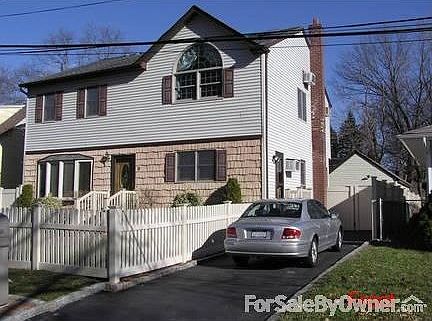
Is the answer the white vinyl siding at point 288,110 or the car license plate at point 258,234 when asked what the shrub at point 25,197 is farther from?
the car license plate at point 258,234

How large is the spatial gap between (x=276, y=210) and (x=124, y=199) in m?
9.96

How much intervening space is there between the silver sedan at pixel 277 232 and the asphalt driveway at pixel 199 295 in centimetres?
40

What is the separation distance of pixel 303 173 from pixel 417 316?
1724 cm

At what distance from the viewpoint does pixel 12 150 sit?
31.8 metres

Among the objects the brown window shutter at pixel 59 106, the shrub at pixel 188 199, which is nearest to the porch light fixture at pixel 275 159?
the shrub at pixel 188 199

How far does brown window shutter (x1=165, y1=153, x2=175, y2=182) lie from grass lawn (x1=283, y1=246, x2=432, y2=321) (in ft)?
31.8

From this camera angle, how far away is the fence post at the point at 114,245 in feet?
32.7

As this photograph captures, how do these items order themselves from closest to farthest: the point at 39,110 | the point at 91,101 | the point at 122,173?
the point at 122,173 < the point at 91,101 < the point at 39,110

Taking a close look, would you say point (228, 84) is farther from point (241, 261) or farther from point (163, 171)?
point (241, 261)

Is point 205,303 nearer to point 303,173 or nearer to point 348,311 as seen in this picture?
point 348,311

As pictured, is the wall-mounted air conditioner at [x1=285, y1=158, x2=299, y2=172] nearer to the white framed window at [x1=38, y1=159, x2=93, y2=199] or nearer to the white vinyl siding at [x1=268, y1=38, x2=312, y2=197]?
the white vinyl siding at [x1=268, y1=38, x2=312, y2=197]

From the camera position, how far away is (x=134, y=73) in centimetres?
2328

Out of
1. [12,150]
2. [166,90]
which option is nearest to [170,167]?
[166,90]

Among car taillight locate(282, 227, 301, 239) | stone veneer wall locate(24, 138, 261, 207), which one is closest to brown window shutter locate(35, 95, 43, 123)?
stone veneer wall locate(24, 138, 261, 207)
